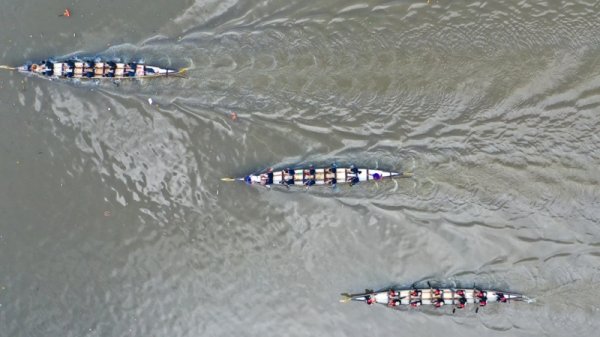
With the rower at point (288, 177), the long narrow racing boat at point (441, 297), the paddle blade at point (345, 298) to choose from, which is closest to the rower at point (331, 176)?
the rower at point (288, 177)

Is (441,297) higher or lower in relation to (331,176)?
lower

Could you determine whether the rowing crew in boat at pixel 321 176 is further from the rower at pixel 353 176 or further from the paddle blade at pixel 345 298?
the paddle blade at pixel 345 298

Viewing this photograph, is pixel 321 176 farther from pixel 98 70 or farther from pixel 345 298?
pixel 98 70

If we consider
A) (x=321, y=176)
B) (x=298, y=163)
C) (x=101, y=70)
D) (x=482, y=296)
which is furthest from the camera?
(x=101, y=70)

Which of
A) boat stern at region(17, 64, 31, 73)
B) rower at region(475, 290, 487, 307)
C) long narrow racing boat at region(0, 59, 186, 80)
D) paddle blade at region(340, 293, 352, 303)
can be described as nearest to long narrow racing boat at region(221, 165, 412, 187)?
paddle blade at region(340, 293, 352, 303)

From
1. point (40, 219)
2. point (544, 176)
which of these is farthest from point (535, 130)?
point (40, 219)

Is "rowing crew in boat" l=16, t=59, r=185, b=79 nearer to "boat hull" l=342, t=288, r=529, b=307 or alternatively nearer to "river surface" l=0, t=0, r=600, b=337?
"river surface" l=0, t=0, r=600, b=337

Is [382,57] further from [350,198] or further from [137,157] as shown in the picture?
[137,157]

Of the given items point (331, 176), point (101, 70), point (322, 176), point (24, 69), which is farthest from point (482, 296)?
point (24, 69)
